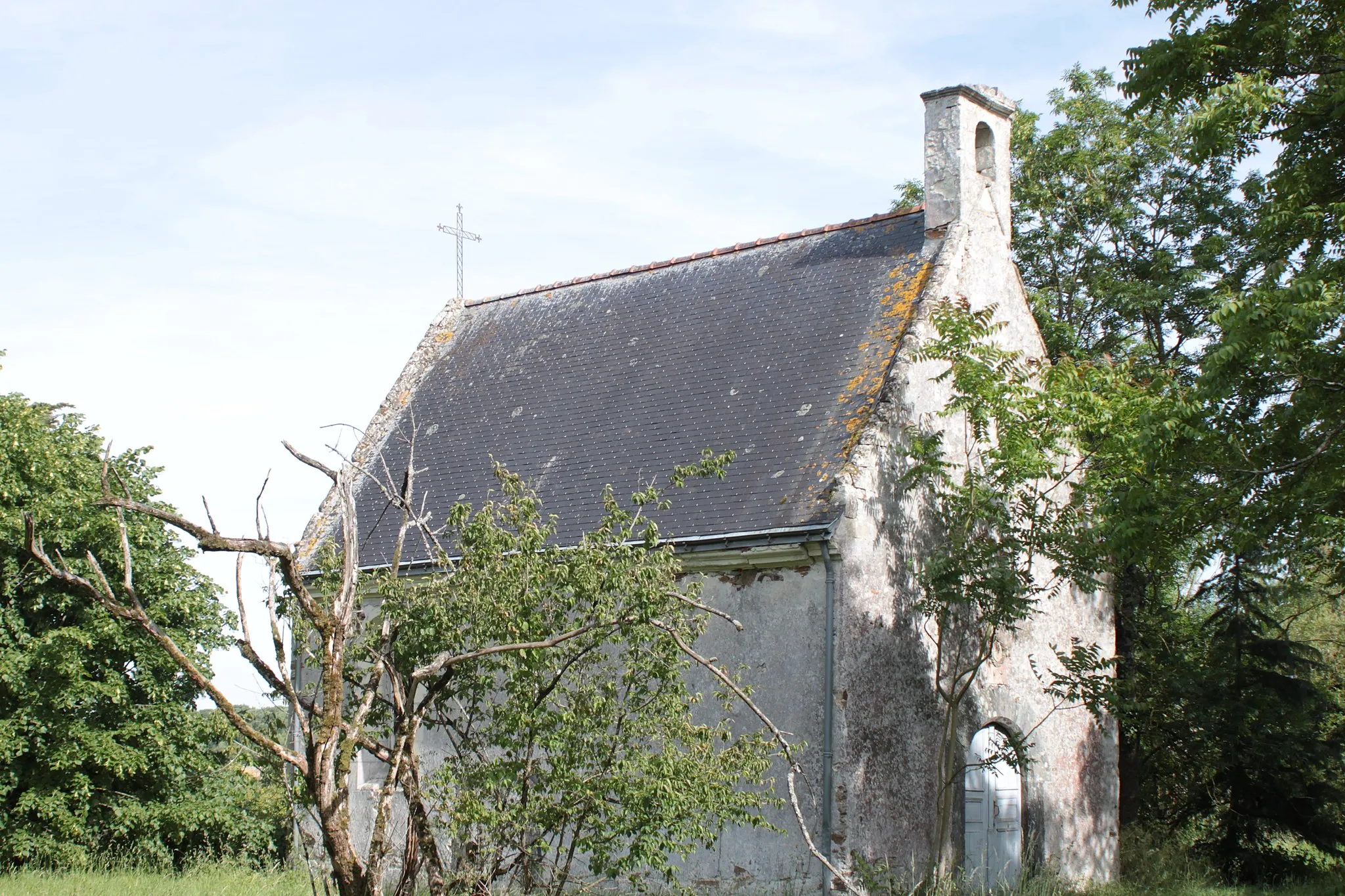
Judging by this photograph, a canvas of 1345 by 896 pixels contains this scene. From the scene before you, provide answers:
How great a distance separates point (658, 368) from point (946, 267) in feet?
12.5

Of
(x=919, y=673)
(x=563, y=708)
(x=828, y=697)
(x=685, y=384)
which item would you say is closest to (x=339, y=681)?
(x=563, y=708)

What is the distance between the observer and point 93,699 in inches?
619

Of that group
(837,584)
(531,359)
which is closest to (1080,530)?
(837,584)

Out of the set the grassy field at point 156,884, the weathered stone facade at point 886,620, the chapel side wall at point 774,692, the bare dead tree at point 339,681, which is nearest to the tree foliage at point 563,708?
the bare dead tree at point 339,681

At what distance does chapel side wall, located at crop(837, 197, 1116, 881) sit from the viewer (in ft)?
38.9

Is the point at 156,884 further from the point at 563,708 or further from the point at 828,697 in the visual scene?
the point at 828,697

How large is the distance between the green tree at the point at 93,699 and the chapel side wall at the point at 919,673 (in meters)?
7.30

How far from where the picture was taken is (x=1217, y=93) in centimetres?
1028

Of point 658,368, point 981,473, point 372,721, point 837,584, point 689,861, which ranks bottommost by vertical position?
point 689,861

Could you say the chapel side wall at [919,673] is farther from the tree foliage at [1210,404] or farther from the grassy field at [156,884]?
the grassy field at [156,884]

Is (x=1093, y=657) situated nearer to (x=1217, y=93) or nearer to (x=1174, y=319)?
(x=1217, y=93)

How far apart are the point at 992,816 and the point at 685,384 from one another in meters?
6.06

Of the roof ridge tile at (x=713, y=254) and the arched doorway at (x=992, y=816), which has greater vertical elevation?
the roof ridge tile at (x=713, y=254)

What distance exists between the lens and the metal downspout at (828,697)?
11.4 meters
